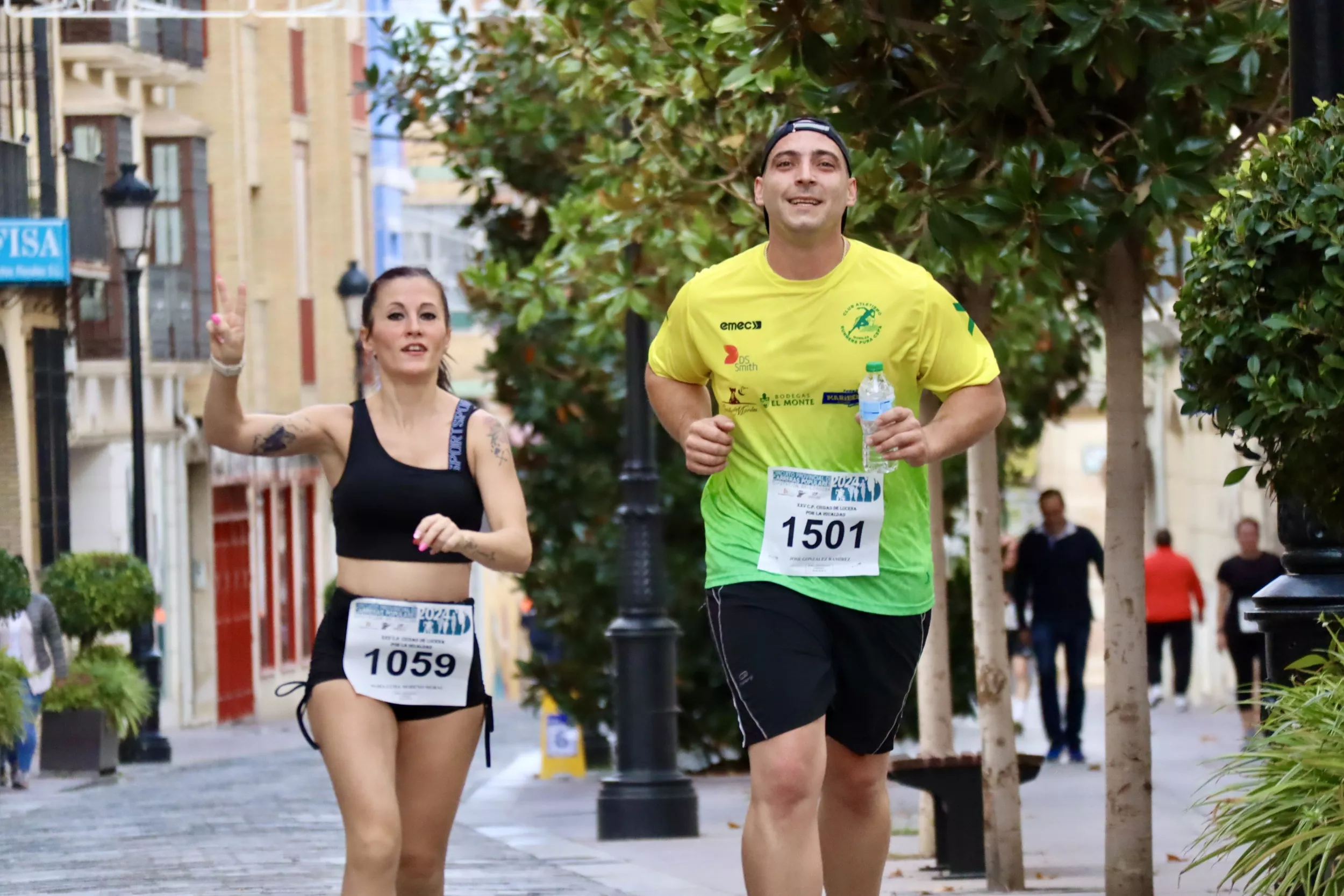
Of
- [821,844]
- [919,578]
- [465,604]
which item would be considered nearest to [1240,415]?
[919,578]

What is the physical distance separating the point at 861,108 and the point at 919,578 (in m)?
2.74

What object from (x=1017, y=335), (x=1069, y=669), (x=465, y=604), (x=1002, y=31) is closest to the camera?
(x=465, y=604)

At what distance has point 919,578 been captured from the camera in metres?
6.21

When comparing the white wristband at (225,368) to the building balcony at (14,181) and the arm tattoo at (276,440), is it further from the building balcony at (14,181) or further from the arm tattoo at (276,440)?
the building balcony at (14,181)

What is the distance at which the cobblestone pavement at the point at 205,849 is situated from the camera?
1020cm

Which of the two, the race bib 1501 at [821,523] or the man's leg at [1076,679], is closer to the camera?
the race bib 1501 at [821,523]

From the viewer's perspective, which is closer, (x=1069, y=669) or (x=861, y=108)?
(x=861, y=108)

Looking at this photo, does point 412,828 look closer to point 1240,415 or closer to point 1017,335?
point 1240,415

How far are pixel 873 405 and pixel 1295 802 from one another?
1295 millimetres

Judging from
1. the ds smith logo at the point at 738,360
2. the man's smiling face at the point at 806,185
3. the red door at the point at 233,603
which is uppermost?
the man's smiling face at the point at 806,185

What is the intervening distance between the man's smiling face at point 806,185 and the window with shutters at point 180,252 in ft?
108

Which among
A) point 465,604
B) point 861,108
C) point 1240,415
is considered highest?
point 861,108

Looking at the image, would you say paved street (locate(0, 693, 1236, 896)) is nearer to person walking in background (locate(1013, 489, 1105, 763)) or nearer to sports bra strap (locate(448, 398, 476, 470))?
person walking in background (locate(1013, 489, 1105, 763))

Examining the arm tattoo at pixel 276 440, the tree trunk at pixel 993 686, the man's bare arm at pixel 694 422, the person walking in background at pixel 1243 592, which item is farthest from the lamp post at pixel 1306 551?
the person walking in background at pixel 1243 592
